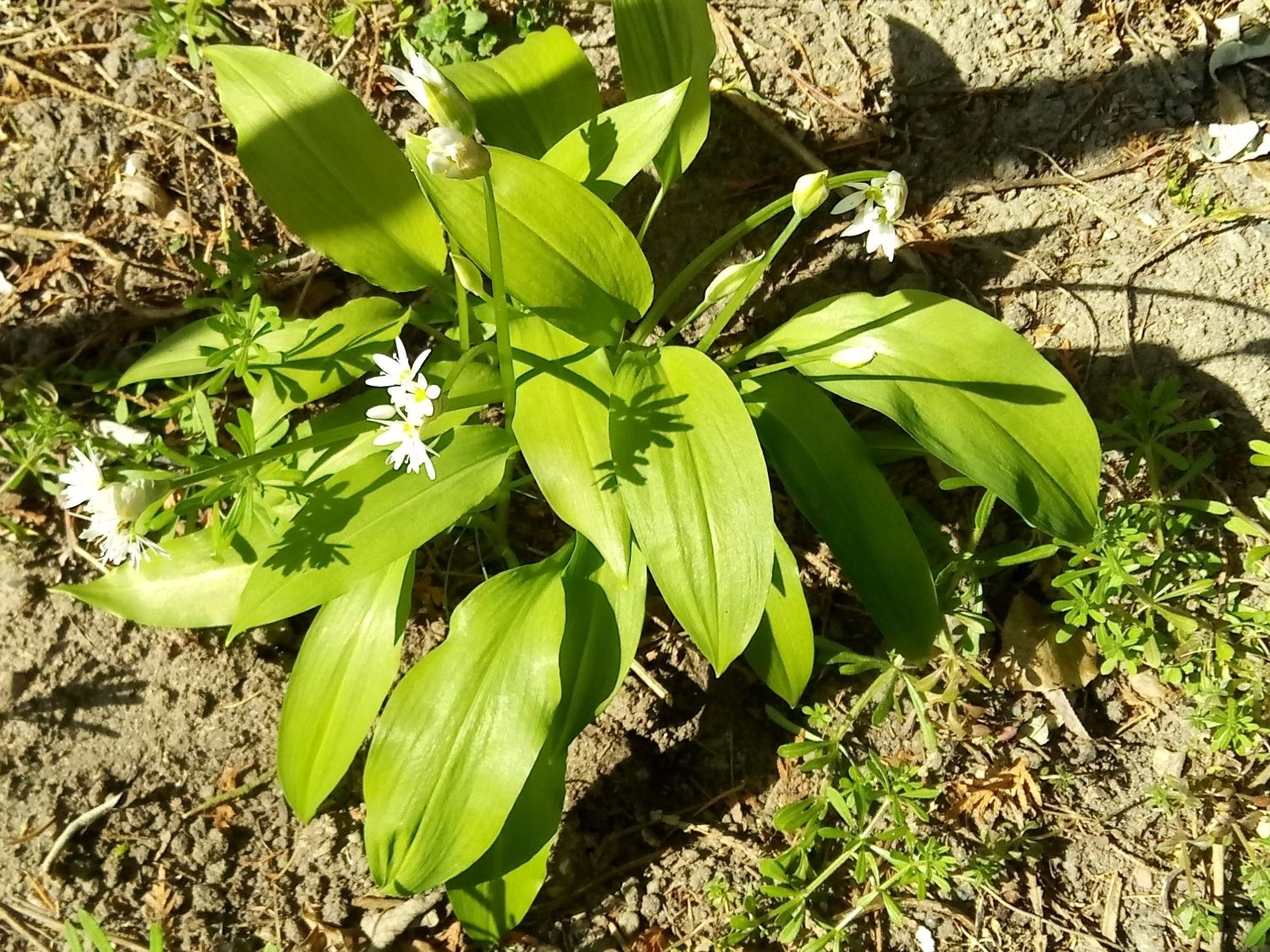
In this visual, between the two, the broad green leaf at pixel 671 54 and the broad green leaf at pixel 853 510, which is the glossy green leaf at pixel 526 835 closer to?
the broad green leaf at pixel 853 510

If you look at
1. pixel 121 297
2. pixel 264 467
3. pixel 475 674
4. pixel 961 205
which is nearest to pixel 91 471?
pixel 264 467

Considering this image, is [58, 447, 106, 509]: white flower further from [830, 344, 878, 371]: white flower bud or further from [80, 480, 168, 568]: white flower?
[830, 344, 878, 371]: white flower bud

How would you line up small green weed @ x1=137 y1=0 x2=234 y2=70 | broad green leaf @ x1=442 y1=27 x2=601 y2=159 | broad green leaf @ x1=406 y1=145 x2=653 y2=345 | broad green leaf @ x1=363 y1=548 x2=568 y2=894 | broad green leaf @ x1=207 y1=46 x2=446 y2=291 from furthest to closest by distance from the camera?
1. small green weed @ x1=137 y1=0 x2=234 y2=70
2. broad green leaf @ x1=442 y1=27 x2=601 y2=159
3. broad green leaf @ x1=207 y1=46 x2=446 y2=291
4. broad green leaf @ x1=363 y1=548 x2=568 y2=894
5. broad green leaf @ x1=406 y1=145 x2=653 y2=345

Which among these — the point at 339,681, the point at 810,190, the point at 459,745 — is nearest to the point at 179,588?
the point at 339,681

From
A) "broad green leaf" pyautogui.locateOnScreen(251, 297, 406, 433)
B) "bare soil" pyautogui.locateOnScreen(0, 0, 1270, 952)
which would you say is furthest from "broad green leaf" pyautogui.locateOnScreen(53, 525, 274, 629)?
"broad green leaf" pyautogui.locateOnScreen(251, 297, 406, 433)

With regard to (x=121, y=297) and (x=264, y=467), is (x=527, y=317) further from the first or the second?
(x=121, y=297)

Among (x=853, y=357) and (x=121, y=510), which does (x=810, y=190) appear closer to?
(x=853, y=357)
